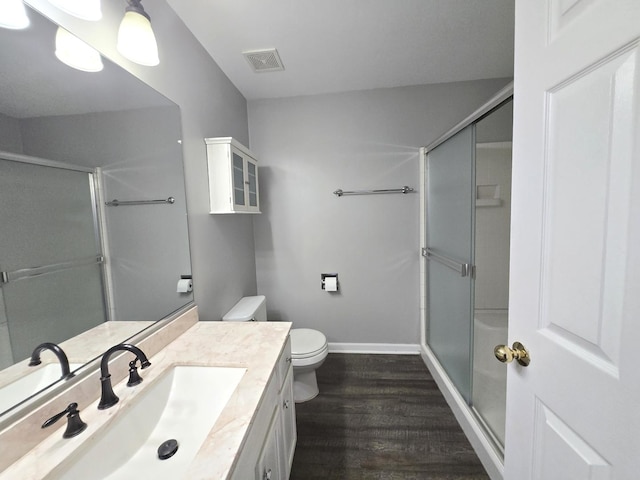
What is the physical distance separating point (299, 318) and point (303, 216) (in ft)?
3.27

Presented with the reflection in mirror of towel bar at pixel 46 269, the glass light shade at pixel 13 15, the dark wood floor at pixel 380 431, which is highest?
the glass light shade at pixel 13 15

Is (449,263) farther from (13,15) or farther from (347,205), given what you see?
(13,15)

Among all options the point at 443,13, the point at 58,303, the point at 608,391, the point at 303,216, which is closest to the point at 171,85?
the point at 58,303

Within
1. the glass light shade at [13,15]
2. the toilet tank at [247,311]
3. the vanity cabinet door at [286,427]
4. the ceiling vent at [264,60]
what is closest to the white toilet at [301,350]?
the toilet tank at [247,311]

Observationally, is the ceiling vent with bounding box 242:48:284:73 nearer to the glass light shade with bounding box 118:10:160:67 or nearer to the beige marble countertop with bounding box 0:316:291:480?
the glass light shade with bounding box 118:10:160:67

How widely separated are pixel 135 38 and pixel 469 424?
2.49 meters

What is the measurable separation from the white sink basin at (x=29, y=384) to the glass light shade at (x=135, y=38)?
3.62 ft

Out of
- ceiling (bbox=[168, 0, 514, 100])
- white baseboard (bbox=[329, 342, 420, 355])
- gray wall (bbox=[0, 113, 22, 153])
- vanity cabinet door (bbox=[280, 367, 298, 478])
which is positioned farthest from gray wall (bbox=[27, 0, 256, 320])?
white baseboard (bbox=[329, 342, 420, 355])

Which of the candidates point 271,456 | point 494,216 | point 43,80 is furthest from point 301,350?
point 494,216

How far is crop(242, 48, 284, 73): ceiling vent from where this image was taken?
171 cm

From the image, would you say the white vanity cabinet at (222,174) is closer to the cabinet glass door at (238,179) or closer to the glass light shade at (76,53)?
the cabinet glass door at (238,179)

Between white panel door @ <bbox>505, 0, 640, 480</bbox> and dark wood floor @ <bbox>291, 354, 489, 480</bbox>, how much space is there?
2.69 ft

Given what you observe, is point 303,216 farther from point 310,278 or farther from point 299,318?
point 299,318

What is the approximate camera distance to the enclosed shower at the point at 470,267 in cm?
150
